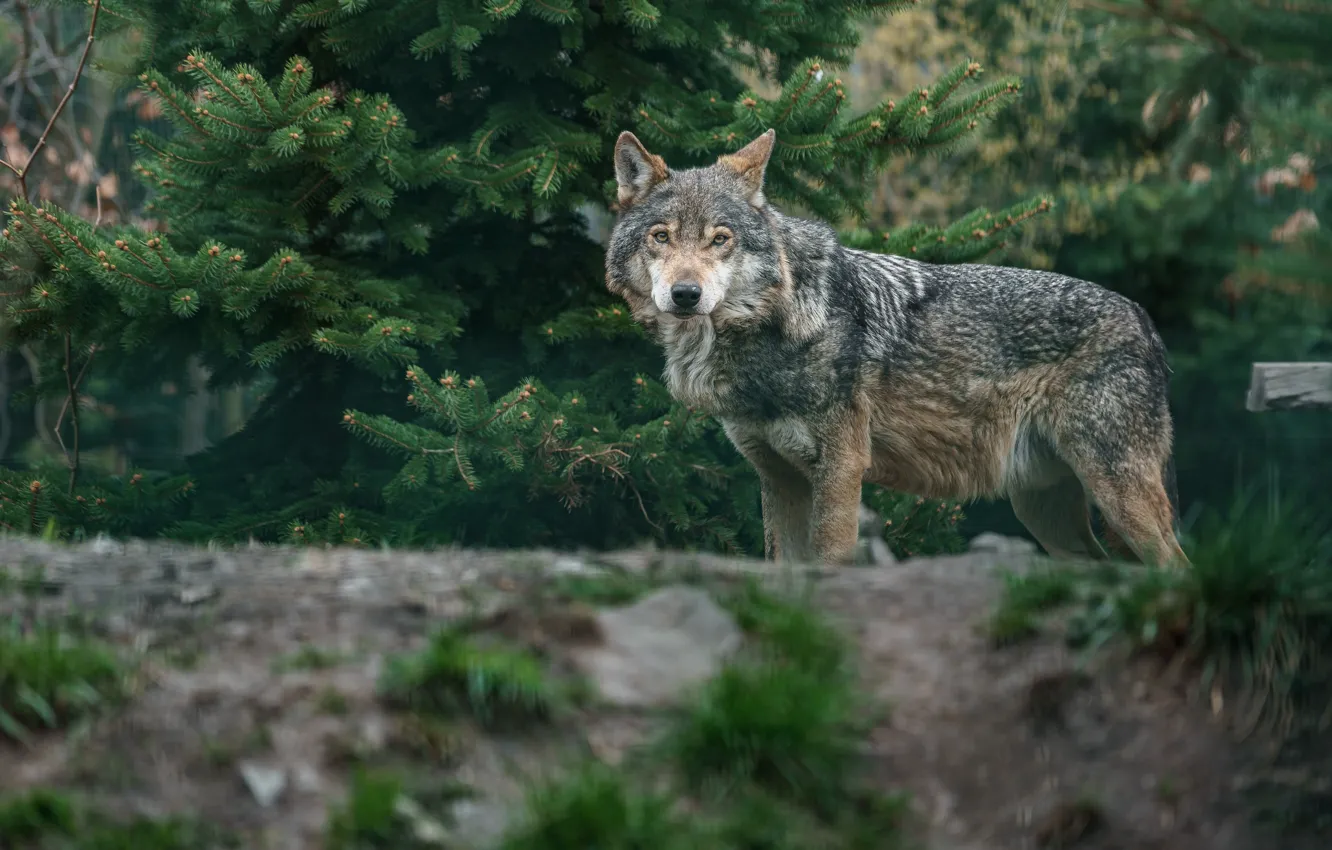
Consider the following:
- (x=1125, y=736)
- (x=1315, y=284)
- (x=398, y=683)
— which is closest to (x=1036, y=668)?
(x=1125, y=736)

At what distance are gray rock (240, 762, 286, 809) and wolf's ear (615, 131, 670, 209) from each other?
3938mm

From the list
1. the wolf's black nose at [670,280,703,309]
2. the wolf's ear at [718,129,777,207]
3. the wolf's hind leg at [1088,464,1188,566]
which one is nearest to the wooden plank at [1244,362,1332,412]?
the wolf's hind leg at [1088,464,1188,566]

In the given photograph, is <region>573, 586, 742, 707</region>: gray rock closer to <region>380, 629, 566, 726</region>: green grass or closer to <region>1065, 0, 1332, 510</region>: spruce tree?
<region>380, 629, 566, 726</region>: green grass

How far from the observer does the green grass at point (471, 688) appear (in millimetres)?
3203

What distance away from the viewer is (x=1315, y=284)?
11.4 feet

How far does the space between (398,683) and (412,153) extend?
4441mm

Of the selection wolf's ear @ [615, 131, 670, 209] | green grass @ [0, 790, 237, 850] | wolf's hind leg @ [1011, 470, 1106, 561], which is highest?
wolf's ear @ [615, 131, 670, 209]

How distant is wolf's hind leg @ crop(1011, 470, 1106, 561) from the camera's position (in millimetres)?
6691

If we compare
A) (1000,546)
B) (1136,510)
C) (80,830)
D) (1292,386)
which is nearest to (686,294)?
(1000,546)

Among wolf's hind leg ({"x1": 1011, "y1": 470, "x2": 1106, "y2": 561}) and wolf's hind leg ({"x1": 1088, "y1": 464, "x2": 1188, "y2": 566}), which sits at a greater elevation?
wolf's hind leg ({"x1": 1088, "y1": 464, "x2": 1188, "y2": 566})

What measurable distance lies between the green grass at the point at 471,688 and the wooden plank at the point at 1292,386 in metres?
3.29

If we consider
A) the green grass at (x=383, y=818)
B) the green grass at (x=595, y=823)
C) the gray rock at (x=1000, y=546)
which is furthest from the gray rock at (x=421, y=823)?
the gray rock at (x=1000, y=546)

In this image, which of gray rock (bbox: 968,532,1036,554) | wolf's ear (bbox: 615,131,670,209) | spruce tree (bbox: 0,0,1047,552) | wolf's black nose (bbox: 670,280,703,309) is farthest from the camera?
spruce tree (bbox: 0,0,1047,552)

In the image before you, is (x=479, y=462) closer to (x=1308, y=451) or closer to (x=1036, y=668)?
(x=1036, y=668)
